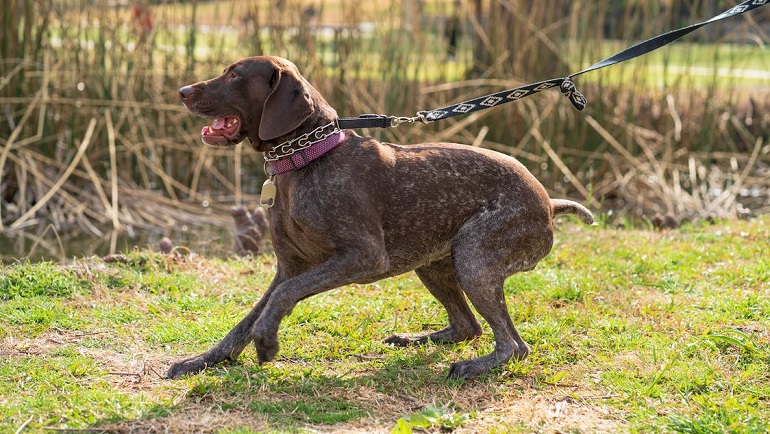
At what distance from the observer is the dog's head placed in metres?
4.54

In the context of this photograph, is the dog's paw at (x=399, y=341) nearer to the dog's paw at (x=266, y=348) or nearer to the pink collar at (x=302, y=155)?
the dog's paw at (x=266, y=348)

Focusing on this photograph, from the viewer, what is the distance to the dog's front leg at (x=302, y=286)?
4426 mm

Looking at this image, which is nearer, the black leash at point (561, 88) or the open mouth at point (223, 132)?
the open mouth at point (223, 132)

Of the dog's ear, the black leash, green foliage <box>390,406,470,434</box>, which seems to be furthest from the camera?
the black leash

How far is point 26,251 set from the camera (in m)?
7.82

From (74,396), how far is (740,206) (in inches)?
277

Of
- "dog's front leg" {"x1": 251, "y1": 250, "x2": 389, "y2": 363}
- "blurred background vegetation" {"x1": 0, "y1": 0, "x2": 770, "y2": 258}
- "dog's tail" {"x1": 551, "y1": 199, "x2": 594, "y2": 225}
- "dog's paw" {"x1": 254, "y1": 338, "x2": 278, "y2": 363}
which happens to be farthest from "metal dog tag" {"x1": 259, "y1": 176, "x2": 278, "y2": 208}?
"blurred background vegetation" {"x1": 0, "y1": 0, "x2": 770, "y2": 258}

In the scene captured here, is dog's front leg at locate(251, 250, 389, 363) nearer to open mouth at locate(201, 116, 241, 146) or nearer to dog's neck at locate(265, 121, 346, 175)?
dog's neck at locate(265, 121, 346, 175)

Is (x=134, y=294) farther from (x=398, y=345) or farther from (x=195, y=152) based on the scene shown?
(x=195, y=152)

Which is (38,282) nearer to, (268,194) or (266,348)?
(268,194)

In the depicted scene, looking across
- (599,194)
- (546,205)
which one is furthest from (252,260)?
(599,194)

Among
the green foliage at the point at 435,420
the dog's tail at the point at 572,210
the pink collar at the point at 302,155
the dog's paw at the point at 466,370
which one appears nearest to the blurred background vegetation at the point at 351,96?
the dog's tail at the point at 572,210

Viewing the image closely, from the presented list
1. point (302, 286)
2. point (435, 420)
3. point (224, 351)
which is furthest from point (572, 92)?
point (224, 351)

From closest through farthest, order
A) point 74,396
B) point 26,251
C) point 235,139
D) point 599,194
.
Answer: point 74,396 → point 235,139 → point 26,251 → point 599,194
